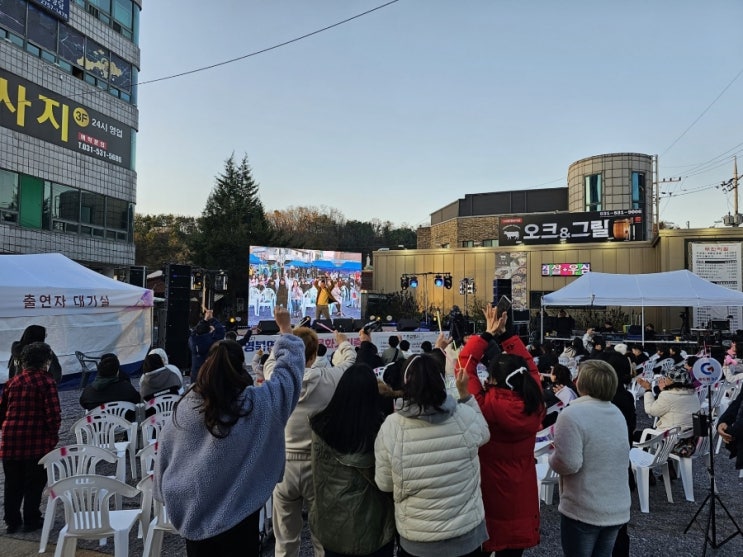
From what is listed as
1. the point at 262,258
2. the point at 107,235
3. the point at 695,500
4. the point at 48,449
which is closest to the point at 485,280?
the point at 262,258

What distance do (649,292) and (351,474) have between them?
1262 cm

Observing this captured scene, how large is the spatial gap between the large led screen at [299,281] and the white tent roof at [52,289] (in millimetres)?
8855

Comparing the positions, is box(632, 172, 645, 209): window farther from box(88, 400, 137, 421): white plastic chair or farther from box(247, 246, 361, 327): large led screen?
box(88, 400, 137, 421): white plastic chair

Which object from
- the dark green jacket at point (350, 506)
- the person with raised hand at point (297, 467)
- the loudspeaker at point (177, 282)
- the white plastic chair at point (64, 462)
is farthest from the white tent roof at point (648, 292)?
the dark green jacket at point (350, 506)

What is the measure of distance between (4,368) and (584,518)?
33.0 feet

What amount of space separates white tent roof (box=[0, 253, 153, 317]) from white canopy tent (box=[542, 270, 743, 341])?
Answer: 34.3 feet

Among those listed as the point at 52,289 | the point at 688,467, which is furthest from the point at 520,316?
the point at 52,289

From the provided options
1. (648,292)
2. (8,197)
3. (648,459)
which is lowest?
(648,459)

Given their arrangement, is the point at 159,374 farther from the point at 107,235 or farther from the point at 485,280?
the point at 485,280

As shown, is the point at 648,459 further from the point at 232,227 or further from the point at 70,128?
the point at 232,227

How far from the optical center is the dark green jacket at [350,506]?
1.98 meters

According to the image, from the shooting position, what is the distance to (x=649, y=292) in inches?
490

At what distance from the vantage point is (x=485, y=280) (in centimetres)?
2458

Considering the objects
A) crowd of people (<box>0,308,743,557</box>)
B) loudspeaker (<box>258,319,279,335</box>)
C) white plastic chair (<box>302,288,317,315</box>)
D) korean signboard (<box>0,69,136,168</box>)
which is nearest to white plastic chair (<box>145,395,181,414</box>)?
crowd of people (<box>0,308,743,557</box>)
